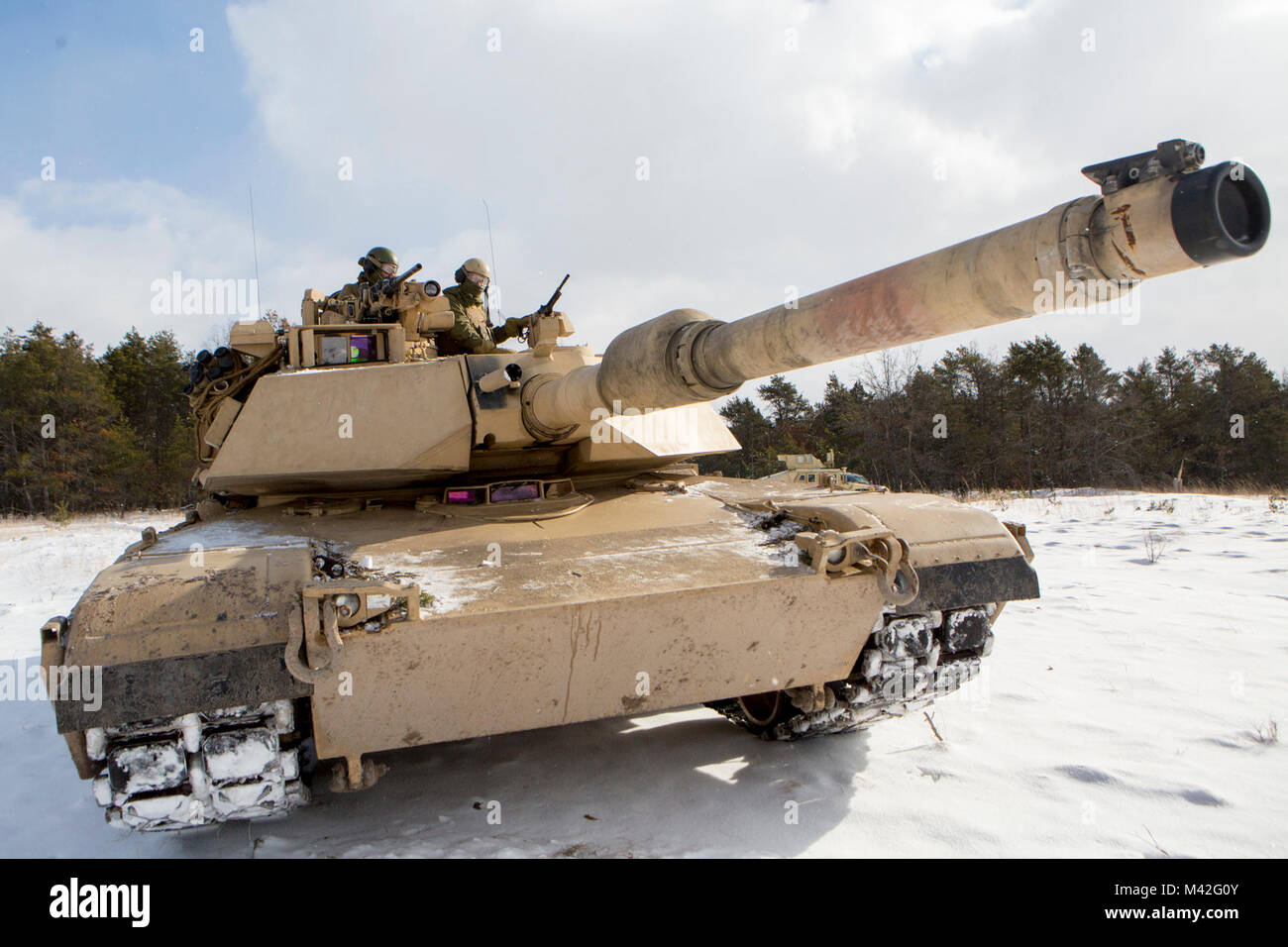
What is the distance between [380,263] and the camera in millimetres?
6977

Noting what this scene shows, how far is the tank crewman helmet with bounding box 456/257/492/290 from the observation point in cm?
692

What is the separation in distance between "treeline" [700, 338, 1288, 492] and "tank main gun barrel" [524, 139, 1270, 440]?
23044mm

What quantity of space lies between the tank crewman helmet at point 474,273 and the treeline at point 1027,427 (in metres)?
19.8

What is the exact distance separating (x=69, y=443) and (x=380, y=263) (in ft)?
86.7

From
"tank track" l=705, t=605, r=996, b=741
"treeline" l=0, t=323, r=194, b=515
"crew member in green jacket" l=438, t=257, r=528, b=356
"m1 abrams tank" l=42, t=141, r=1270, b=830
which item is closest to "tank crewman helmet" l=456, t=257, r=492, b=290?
"crew member in green jacket" l=438, t=257, r=528, b=356

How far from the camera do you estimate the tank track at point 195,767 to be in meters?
3.05

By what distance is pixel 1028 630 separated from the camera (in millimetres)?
7016

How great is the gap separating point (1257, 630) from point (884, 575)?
445cm

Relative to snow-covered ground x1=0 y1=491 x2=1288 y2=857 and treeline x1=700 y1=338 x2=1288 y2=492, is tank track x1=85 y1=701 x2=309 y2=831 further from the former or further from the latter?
treeline x1=700 y1=338 x2=1288 y2=492

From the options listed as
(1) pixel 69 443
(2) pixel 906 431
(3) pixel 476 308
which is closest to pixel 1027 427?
(2) pixel 906 431

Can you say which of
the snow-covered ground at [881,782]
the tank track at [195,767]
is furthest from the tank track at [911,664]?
the tank track at [195,767]
